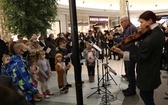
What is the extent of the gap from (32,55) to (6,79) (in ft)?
11.1

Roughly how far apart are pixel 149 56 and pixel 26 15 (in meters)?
4.51

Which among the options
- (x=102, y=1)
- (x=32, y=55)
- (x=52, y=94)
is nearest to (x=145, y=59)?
(x=32, y=55)

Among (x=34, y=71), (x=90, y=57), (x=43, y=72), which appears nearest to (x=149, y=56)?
(x=34, y=71)

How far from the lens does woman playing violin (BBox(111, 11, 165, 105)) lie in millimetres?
2275

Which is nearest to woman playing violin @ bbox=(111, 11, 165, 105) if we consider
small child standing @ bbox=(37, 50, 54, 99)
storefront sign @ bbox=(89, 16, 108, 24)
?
small child standing @ bbox=(37, 50, 54, 99)

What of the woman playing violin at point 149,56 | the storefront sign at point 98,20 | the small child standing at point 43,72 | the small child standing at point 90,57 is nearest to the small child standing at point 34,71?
the small child standing at point 43,72

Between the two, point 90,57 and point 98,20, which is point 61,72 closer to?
point 90,57

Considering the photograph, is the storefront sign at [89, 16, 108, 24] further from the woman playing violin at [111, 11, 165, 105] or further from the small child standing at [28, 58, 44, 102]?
the woman playing violin at [111, 11, 165, 105]

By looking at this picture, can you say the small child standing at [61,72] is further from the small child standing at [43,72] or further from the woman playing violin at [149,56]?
the woman playing violin at [149,56]

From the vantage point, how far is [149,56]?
2.33m

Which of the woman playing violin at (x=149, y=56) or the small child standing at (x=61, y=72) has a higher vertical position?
the woman playing violin at (x=149, y=56)

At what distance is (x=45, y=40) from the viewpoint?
24.4ft

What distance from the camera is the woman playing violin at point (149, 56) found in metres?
2.28

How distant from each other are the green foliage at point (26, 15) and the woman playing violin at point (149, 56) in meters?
4.15
